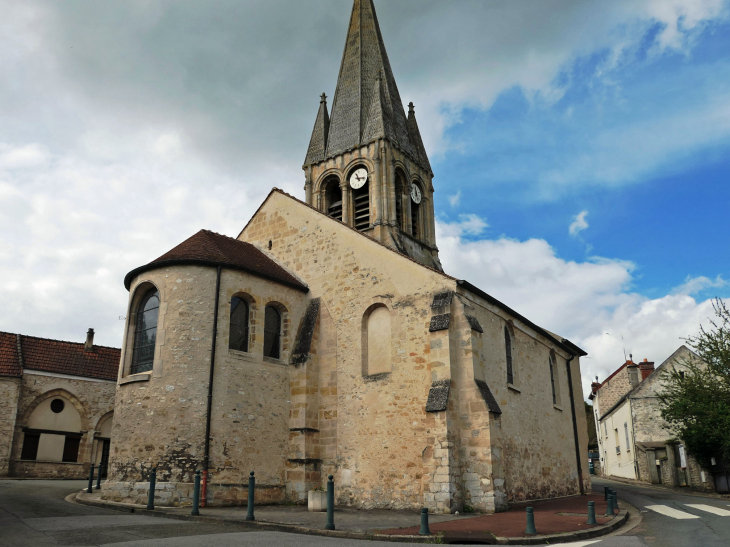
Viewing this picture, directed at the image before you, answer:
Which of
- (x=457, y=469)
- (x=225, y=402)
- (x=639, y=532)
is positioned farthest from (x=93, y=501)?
(x=639, y=532)

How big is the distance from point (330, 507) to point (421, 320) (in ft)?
19.0

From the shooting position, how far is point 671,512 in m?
13.5

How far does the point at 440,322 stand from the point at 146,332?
7703 mm

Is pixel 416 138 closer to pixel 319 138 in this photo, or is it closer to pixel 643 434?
pixel 319 138

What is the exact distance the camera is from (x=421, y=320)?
575 inches

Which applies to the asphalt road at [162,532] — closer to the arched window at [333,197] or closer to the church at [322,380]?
the church at [322,380]

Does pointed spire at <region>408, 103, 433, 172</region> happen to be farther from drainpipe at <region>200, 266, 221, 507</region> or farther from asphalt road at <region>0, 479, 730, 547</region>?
asphalt road at <region>0, 479, 730, 547</region>

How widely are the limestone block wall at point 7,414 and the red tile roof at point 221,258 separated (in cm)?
1071

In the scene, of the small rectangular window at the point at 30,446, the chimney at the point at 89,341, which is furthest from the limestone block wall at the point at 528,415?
the chimney at the point at 89,341

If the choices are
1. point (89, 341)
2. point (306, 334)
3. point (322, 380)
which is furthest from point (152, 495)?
point (89, 341)

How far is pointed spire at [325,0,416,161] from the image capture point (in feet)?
87.8

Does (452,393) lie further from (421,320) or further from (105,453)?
(105,453)

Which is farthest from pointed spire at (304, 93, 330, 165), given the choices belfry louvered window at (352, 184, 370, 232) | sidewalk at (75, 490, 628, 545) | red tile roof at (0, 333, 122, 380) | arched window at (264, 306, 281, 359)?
sidewalk at (75, 490, 628, 545)

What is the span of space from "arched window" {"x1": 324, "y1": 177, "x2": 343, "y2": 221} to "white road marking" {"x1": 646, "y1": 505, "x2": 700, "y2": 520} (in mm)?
16526
